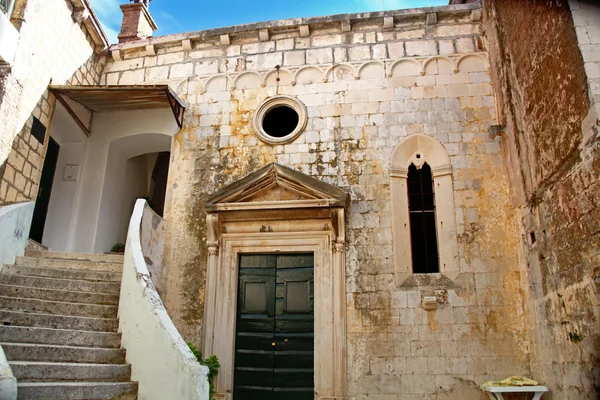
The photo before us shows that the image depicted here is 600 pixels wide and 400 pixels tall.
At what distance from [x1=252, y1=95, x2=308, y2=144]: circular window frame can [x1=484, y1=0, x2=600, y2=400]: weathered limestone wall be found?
9.93 feet

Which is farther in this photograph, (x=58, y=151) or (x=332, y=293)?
(x=58, y=151)

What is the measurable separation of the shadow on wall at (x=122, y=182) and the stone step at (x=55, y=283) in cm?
264

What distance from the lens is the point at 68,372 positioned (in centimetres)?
441

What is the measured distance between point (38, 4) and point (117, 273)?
413 centimetres

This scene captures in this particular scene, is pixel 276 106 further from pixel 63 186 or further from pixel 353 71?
pixel 63 186

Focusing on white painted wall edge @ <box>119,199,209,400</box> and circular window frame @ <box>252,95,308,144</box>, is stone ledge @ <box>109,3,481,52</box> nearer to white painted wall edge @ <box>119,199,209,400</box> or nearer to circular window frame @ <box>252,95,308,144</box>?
circular window frame @ <box>252,95,308,144</box>

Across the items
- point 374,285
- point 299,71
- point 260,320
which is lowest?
point 260,320

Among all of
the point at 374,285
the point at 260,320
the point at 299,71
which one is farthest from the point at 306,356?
the point at 299,71

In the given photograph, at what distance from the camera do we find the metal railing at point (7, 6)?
648 cm

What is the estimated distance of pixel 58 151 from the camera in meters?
8.76

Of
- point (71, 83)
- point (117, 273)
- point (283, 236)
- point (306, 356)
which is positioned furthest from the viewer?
point (71, 83)

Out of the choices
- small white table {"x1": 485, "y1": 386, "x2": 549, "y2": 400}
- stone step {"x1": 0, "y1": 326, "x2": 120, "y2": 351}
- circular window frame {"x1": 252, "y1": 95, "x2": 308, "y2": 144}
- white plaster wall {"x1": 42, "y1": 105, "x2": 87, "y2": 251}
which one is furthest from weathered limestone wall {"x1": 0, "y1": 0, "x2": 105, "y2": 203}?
small white table {"x1": 485, "y1": 386, "x2": 549, "y2": 400}

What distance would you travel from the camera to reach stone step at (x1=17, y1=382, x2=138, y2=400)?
3956 millimetres

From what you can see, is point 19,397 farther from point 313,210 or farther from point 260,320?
point 313,210
